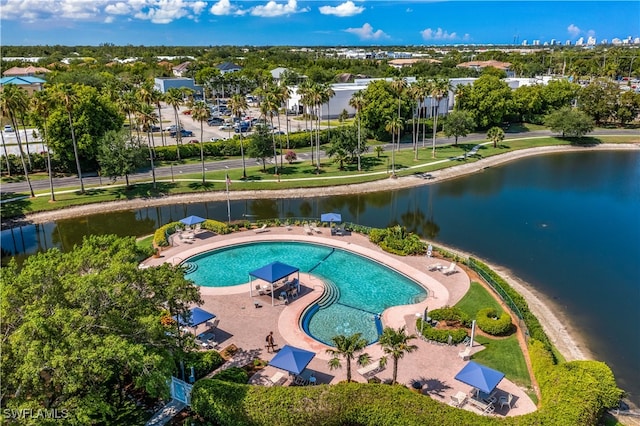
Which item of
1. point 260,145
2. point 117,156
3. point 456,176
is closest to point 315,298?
point 117,156

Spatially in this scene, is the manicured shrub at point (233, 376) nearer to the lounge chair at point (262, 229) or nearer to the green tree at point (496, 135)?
the lounge chair at point (262, 229)

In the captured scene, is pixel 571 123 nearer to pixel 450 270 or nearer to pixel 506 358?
pixel 450 270

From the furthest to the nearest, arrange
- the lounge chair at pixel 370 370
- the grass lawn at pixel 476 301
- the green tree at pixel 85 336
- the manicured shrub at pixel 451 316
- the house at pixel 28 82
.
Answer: the house at pixel 28 82, the grass lawn at pixel 476 301, the manicured shrub at pixel 451 316, the lounge chair at pixel 370 370, the green tree at pixel 85 336

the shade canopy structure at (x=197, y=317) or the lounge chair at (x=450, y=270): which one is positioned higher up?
the shade canopy structure at (x=197, y=317)

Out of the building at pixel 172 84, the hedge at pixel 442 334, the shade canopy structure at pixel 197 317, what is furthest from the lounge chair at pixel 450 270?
the building at pixel 172 84

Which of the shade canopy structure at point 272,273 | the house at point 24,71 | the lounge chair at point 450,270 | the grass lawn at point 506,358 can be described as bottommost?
the grass lawn at point 506,358

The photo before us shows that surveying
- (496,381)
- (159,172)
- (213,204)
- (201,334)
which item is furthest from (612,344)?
(159,172)

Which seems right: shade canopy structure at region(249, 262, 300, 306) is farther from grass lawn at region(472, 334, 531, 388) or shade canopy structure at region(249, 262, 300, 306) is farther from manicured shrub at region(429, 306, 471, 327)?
grass lawn at region(472, 334, 531, 388)
